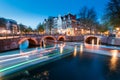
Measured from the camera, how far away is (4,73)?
11.3 meters

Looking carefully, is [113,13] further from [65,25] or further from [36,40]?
[65,25]

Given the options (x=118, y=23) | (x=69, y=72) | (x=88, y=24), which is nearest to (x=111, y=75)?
(x=69, y=72)

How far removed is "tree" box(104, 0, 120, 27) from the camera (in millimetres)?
33522

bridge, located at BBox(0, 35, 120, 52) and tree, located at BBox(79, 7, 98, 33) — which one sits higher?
tree, located at BBox(79, 7, 98, 33)

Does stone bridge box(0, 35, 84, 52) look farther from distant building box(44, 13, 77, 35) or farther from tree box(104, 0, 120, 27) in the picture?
tree box(104, 0, 120, 27)

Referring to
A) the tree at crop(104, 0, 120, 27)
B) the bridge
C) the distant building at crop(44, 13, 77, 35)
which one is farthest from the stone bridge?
the tree at crop(104, 0, 120, 27)

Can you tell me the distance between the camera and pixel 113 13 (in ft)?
114

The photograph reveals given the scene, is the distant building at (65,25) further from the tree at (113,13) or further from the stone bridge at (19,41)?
the tree at (113,13)

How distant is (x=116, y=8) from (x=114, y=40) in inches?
353

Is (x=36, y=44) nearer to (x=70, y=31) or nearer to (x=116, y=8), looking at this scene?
(x=116, y=8)

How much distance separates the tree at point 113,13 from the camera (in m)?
33.5

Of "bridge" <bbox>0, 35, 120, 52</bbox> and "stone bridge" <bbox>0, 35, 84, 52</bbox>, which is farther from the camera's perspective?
"bridge" <bbox>0, 35, 120, 52</bbox>

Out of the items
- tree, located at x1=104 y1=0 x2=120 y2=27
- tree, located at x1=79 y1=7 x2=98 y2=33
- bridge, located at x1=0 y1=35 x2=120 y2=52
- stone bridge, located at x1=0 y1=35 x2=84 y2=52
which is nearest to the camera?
stone bridge, located at x1=0 y1=35 x2=84 y2=52

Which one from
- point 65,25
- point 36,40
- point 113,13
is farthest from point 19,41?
point 65,25
